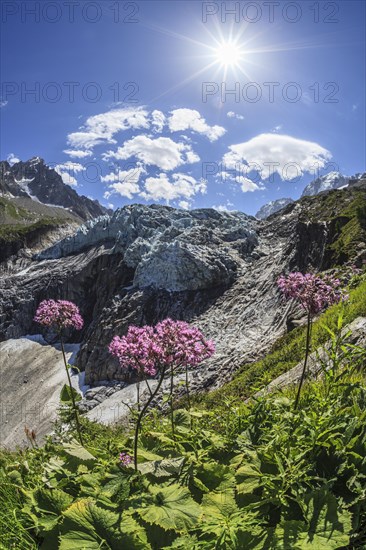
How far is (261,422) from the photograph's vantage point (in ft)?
11.7

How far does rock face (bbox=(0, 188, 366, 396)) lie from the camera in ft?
132

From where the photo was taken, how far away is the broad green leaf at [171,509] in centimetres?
224

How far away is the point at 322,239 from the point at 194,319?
19.2 meters

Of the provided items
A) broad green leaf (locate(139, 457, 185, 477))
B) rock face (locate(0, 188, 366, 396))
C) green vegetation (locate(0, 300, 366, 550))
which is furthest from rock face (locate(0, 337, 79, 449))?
broad green leaf (locate(139, 457, 185, 477))

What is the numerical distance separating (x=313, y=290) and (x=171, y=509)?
3.96 m

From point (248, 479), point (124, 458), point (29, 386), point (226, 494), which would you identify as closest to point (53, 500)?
point (124, 458)

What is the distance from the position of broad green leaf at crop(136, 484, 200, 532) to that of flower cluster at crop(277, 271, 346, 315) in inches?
140

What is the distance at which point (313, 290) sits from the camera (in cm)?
547

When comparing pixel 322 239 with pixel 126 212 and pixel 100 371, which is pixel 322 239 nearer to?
pixel 100 371

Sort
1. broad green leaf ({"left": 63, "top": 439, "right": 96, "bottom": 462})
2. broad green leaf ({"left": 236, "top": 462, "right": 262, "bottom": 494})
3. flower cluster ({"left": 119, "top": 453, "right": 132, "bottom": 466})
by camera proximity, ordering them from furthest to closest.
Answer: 1. flower cluster ({"left": 119, "top": 453, "right": 132, "bottom": 466})
2. broad green leaf ({"left": 63, "top": 439, "right": 96, "bottom": 462})
3. broad green leaf ({"left": 236, "top": 462, "right": 262, "bottom": 494})

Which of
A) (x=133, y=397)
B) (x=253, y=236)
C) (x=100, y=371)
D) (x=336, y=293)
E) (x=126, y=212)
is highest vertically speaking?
(x=126, y=212)

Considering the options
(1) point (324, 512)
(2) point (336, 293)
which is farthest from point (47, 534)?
(2) point (336, 293)

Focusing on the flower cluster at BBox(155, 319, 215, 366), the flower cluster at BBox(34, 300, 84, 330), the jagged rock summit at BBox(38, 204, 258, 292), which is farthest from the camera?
the jagged rock summit at BBox(38, 204, 258, 292)

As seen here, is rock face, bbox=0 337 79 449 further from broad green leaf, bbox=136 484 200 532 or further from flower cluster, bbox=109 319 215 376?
broad green leaf, bbox=136 484 200 532
